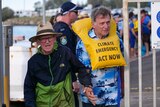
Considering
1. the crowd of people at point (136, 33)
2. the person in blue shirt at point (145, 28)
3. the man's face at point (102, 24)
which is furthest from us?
the person in blue shirt at point (145, 28)

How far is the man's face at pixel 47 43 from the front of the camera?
484cm

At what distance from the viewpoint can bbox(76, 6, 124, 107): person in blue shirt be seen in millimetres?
5223

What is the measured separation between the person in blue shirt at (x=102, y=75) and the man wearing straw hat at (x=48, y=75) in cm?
43

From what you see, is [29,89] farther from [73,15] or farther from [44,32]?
[73,15]

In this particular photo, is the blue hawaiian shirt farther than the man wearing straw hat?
Yes

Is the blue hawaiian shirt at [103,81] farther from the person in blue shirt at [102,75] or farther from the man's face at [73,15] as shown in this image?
the man's face at [73,15]

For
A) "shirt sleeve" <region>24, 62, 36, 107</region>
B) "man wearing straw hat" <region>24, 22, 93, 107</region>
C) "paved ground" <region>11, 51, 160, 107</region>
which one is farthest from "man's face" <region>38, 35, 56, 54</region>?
"paved ground" <region>11, 51, 160, 107</region>

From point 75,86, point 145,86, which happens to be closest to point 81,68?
point 75,86

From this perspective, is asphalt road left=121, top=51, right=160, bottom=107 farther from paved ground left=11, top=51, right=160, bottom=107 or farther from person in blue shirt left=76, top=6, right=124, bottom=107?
person in blue shirt left=76, top=6, right=124, bottom=107

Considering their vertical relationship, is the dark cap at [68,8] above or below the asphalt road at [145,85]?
above

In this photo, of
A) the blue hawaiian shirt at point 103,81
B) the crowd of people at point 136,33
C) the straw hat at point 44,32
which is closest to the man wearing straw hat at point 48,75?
the straw hat at point 44,32

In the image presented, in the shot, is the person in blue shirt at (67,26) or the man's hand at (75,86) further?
the person in blue shirt at (67,26)

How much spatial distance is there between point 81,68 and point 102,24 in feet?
1.73

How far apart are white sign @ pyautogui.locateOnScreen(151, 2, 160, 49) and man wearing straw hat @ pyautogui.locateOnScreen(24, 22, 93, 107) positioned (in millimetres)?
1035
